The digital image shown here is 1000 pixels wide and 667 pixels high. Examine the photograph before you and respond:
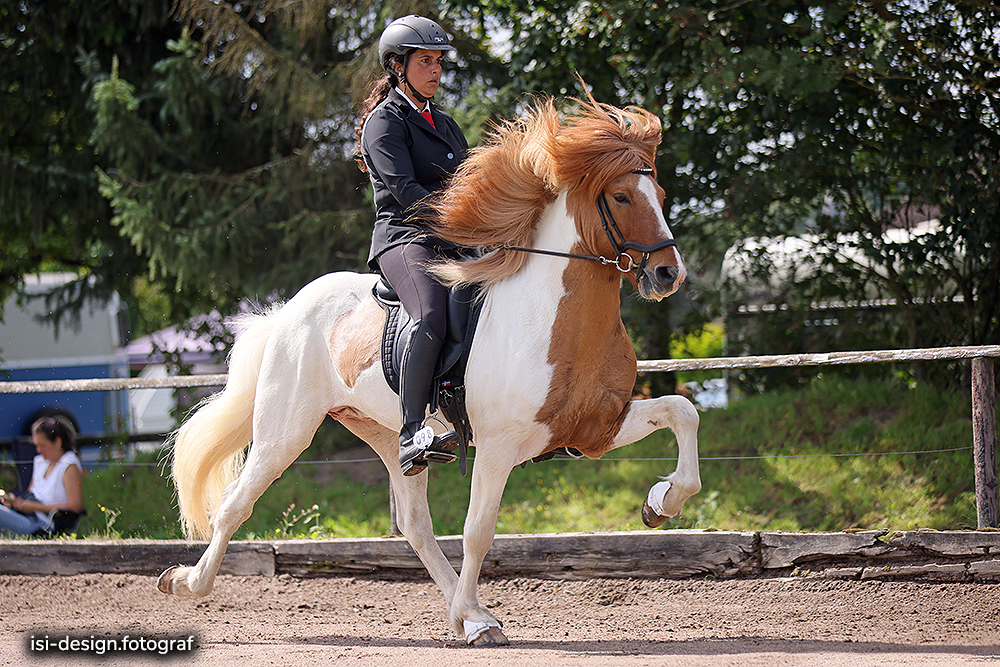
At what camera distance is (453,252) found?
13.6 feet

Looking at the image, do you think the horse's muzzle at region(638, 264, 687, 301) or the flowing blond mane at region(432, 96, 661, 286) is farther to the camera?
the flowing blond mane at region(432, 96, 661, 286)

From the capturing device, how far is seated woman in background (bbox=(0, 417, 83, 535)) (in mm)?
7125

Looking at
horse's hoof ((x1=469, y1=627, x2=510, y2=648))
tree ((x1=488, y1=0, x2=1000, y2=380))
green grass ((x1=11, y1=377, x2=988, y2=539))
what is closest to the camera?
horse's hoof ((x1=469, y1=627, x2=510, y2=648))

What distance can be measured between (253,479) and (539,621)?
5.91 ft

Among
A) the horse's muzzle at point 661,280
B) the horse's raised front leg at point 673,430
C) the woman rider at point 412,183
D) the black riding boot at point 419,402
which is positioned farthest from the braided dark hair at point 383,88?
the horse's raised front leg at point 673,430

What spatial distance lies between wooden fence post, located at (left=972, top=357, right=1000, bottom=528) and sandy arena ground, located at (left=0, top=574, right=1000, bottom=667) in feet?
1.78

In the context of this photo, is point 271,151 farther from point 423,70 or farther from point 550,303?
point 550,303

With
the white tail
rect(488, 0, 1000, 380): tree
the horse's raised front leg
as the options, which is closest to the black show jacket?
the white tail

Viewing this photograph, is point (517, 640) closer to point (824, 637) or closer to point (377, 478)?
point (824, 637)

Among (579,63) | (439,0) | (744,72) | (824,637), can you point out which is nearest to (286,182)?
(439,0)

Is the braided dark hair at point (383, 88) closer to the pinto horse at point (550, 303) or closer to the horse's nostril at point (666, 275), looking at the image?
the pinto horse at point (550, 303)

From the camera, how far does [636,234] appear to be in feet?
11.7

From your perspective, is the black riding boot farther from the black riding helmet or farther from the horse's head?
the black riding helmet

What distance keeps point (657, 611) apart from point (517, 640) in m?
1.01
